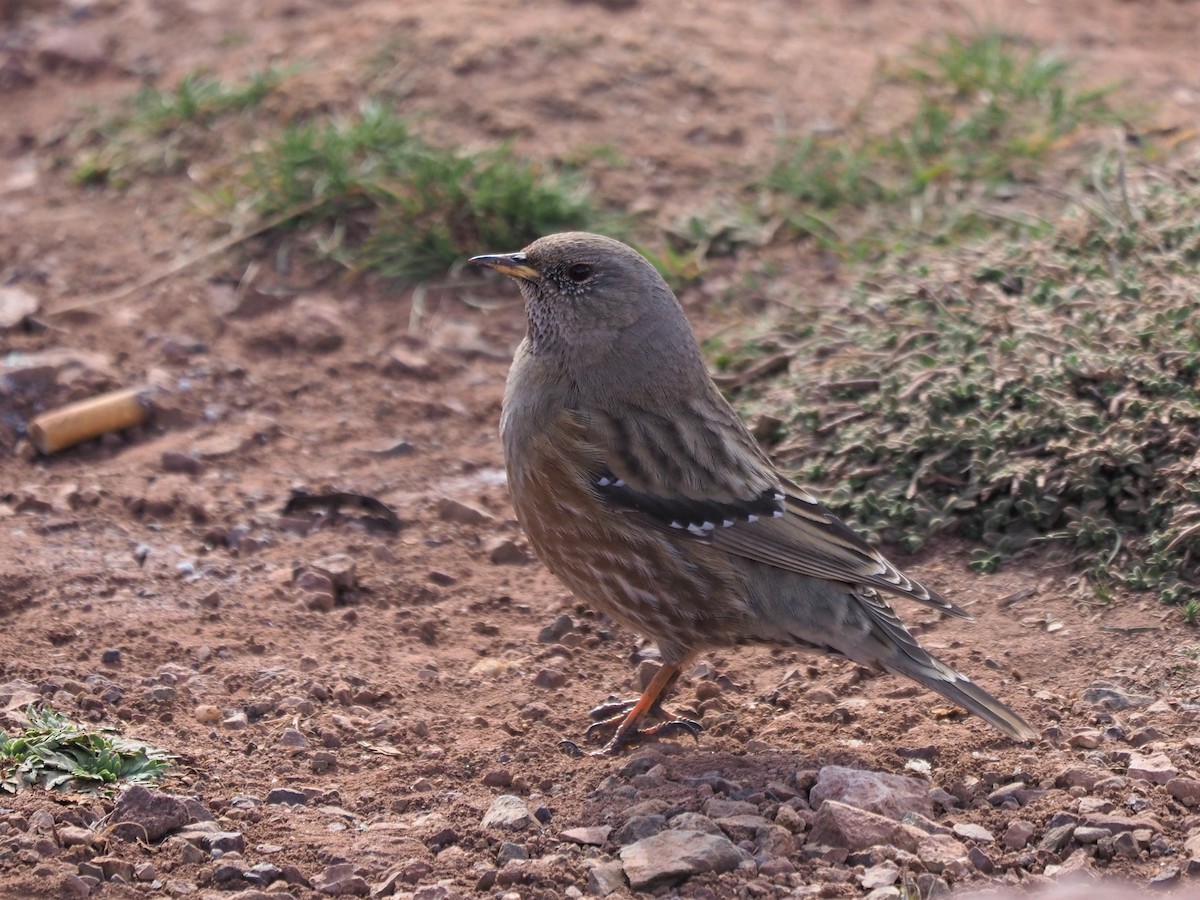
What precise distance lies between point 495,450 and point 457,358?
2.84ft

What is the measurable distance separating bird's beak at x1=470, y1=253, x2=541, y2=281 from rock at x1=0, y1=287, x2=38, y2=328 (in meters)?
3.14

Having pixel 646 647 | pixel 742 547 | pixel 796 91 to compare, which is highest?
pixel 796 91

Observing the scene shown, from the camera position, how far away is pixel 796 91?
9664mm

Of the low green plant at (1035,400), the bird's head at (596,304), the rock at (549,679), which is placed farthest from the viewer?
the low green plant at (1035,400)

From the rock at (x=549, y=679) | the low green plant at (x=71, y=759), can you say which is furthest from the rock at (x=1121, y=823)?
the low green plant at (x=71, y=759)

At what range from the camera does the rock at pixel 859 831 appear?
4309 mm

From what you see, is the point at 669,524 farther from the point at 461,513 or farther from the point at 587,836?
the point at 461,513

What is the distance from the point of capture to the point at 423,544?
651 cm

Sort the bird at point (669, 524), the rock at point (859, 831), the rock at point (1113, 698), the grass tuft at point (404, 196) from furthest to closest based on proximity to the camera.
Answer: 1. the grass tuft at point (404, 196)
2. the bird at point (669, 524)
3. the rock at point (1113, 698)
4. the rock at point (859, 831)

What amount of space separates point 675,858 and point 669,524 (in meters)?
1.36

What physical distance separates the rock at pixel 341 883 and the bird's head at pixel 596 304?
2131 mm

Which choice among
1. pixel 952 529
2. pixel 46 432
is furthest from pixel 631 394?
pixel 46 432

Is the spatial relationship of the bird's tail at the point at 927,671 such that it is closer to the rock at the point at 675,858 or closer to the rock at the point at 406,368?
the rock at the point at 675,858

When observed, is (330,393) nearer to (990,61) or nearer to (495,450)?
(495,450)
